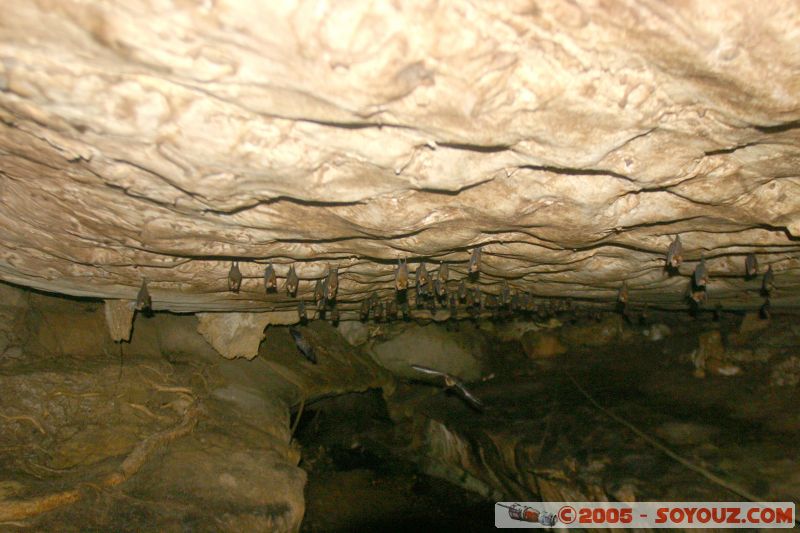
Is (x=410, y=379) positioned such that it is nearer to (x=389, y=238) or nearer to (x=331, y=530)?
(x=331, y=530)

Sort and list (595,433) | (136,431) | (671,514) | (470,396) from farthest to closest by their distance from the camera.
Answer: (595,433) → (470,396) → (136,431) → (671,514)

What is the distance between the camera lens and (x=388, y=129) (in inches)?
141

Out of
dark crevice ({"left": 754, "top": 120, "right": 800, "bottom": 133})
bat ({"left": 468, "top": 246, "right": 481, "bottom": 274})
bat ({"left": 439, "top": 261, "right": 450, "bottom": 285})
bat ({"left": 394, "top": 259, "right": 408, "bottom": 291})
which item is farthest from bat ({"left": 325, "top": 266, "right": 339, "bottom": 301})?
dark crevice ({"left": 754, "top": 120, "right": 800, "bottom": 133})

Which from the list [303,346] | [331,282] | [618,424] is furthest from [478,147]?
[303,346]

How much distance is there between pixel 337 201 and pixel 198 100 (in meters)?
1.49

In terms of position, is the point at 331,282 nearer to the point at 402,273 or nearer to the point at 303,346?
the point at 402,273

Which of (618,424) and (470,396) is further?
(618,424)

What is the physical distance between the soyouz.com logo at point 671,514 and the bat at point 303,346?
5944 mm

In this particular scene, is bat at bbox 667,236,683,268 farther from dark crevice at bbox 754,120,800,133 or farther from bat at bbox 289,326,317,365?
bat at bbox 289,326,317,365

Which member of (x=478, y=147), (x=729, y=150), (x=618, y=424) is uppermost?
(x=729, y=150)

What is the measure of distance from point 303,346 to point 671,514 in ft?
25.6

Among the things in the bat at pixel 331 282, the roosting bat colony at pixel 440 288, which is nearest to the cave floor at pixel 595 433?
the roosting bat colony at pixel 440 288

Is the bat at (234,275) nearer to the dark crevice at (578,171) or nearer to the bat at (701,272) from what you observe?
the dark crevice at (578,171)

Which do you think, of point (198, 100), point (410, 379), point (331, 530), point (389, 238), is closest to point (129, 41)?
point (198, 100)
